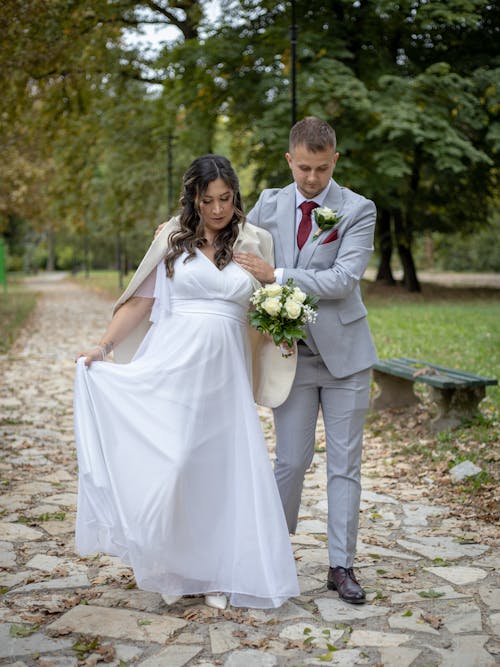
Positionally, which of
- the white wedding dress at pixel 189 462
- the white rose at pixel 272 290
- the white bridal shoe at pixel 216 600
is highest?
the white rose at pixel 272 290

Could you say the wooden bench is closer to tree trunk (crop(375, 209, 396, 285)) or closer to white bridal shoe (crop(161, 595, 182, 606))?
white bridal shoe (crop(161, 595, 182, 606))

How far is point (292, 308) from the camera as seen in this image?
404cm

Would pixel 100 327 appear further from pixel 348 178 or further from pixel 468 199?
pixel 468 199

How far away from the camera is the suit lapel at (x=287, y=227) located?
4496 millimetres

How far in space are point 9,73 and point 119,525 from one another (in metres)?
12.7

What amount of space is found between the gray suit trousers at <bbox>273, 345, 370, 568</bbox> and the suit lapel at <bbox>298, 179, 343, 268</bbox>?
1.56 feet

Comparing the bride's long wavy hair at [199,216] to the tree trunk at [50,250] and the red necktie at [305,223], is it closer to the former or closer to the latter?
the red necktie at [305,223]

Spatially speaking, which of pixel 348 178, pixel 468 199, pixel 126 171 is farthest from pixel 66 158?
pixel 468 199

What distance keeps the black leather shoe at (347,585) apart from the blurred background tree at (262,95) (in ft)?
31.6

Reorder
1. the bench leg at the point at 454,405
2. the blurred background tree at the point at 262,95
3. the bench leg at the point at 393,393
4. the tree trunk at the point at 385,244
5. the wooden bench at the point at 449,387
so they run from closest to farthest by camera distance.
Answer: the wooden bench at the point at 449,387 → the bench leg at the point at 454,405 → the bench leg at the point at 393,393 → the blurred background tree at the point at 262,95 → the tree trunk at the point at 385,244

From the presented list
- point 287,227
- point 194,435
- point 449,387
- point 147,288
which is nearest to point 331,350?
point 287,227

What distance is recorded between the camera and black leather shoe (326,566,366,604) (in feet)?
14.4

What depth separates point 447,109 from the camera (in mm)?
19016

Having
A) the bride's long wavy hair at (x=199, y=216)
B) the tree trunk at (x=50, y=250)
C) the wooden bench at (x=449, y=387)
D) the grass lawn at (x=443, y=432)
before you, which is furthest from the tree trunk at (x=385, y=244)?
the tree trunk at (x=50, y=250)
